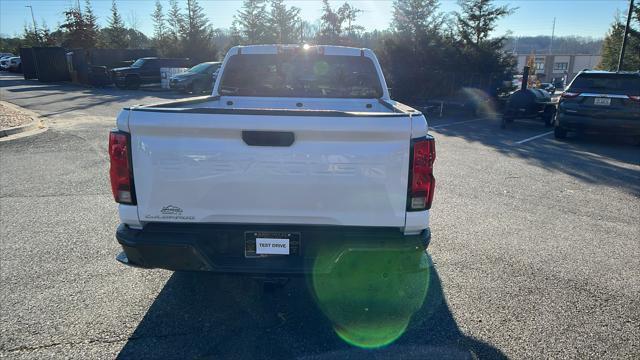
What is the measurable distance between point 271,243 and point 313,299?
3.13ft

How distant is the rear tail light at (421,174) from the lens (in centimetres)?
272

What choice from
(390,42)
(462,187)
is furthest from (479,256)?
(390,42)

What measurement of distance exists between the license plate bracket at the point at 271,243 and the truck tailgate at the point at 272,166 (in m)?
0.11

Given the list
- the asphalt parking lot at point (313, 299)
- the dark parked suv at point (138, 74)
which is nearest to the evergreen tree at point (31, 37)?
the dark parked suv at point (138, 74)

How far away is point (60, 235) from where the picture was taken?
4766mm

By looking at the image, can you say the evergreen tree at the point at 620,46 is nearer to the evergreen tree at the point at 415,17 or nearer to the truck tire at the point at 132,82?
the evergreen tree at the point at 415,17

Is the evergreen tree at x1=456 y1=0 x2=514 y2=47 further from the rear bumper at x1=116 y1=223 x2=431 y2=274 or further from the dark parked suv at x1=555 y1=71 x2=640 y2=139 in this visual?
the rear bumper at x1=116 y1=223 x2=431 y2=274

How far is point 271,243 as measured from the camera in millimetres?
Result: 2832

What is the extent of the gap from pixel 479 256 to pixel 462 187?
274cm

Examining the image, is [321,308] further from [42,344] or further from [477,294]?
[42,344]

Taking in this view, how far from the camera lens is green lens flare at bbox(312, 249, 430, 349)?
2.78m

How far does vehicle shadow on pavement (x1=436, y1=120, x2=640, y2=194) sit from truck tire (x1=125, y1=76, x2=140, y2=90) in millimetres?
19874

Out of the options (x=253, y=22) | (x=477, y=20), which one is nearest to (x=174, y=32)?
(x=253, y=22)

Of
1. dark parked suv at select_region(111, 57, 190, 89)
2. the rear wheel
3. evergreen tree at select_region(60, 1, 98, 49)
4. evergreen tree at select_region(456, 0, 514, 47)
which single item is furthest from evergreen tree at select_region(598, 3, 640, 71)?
evergreen tree at select_region(60, 1, 98, 49)
